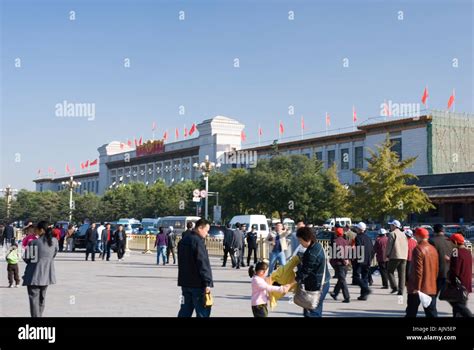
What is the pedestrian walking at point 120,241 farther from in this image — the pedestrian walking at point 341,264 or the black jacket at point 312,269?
the black jacket at point 312,269

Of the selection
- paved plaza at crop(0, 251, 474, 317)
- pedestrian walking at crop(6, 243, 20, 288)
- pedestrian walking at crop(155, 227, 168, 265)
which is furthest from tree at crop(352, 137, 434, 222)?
pedestrian walking at crop(6, 243, 20, 288)

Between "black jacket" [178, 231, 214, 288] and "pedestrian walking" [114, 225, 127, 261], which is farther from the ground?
"black jacket" [178, 231, 214, 288]

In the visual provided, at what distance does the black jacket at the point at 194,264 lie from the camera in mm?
8906

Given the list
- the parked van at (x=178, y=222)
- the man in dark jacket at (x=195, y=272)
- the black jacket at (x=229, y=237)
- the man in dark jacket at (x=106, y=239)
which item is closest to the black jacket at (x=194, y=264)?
the man in dark jacket at (x=195, y=272)

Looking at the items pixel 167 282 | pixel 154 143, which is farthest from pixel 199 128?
pixel 167 282

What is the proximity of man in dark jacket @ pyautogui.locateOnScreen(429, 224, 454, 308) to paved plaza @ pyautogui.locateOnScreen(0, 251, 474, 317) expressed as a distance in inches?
64.5

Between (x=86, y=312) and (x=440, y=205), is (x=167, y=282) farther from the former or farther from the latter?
(x=440, y=205)

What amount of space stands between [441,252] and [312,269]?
3863 millimetres

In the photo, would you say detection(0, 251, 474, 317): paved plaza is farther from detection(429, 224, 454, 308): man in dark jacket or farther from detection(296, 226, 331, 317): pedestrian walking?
detection(296, 226, 331, 317): pedestrian walking

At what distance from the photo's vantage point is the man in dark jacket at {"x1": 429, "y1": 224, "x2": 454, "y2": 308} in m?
10.6

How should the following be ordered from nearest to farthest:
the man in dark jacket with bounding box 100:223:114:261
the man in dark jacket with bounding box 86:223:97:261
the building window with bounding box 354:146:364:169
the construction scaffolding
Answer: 1. the man in dark jacket with bounding box 86:223:97:261
2. the man in dark jacket with bounding box 100:223:114:261
3. the construction scaffolding
4. the building window with bounding box 354:146:364:169

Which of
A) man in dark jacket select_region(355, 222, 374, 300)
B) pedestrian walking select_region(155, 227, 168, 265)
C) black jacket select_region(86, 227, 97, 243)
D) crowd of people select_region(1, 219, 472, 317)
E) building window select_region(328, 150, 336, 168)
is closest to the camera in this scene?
crowd of people select_region(1, 219, 472, 317)

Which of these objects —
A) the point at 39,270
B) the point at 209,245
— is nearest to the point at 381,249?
the point at 39,270
